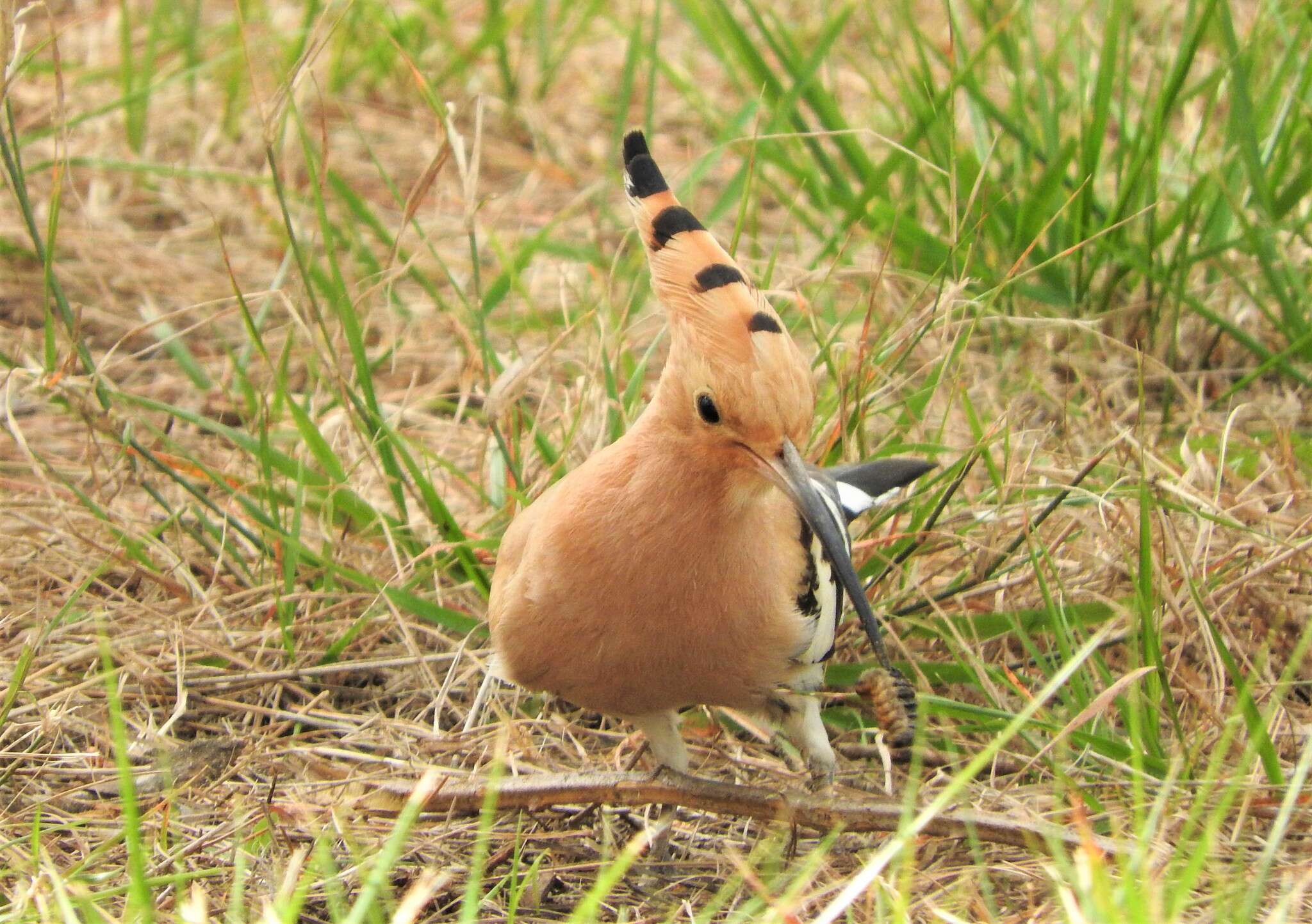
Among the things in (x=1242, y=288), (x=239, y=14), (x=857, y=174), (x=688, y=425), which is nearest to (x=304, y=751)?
(x=688, y=425)

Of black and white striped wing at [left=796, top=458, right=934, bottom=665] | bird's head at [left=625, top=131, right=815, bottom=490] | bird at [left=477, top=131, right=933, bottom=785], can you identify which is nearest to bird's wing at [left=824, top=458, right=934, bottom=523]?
black and white striped wing at [left=796, top=458, right=934, bottom=665]

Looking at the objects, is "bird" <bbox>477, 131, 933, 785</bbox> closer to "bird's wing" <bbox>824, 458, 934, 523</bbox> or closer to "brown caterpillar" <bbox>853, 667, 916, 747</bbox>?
"brown caterpillar" <bbox>853, 667, 916, 747</bbox>

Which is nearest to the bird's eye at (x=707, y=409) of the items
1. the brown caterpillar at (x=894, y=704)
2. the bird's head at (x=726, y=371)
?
the bird's head at (x=726, y=371)

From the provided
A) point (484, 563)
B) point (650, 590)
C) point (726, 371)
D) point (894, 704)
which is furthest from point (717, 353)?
point (484, 563)

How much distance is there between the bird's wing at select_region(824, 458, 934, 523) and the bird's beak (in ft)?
1.45

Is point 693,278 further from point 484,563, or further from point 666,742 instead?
point 484,563

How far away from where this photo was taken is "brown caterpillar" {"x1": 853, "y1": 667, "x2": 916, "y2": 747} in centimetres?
204

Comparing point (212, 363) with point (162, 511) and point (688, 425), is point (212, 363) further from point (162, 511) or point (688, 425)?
point (688, 425)

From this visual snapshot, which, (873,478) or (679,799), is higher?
(873,478)

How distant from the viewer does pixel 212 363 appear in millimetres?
3328

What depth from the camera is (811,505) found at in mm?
1771

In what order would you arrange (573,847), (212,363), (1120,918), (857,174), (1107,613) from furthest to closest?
(212,363)
(857,174)
(1107,613)
(573,847)
(1120,918)

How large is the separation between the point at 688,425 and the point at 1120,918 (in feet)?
2.70

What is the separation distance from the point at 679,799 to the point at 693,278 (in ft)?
2.21
